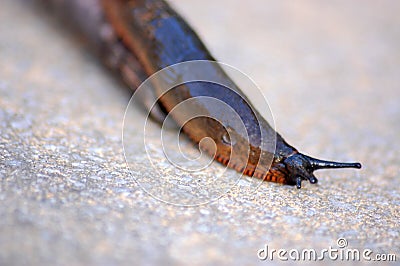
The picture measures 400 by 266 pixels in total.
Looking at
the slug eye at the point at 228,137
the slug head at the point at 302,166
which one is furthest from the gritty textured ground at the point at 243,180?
the slug eye at the point at 228,137

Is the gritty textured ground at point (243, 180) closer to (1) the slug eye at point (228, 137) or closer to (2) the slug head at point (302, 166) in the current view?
(2) the slug head at point (302, 166)

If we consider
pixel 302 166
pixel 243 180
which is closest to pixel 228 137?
pixel 243 180

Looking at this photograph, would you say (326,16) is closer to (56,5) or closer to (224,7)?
(224,7)

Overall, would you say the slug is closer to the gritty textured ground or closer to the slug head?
the slug head

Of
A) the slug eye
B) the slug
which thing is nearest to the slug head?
the slug

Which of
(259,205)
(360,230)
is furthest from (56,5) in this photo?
(360,230)

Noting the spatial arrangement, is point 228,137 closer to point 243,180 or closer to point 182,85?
point 243,180
